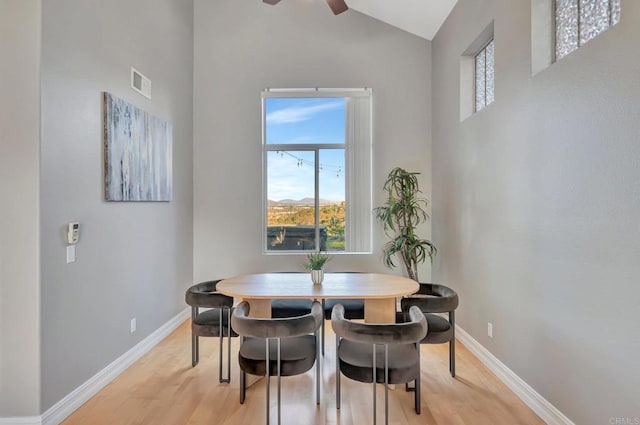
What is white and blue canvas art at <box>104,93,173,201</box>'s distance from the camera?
2680 mm

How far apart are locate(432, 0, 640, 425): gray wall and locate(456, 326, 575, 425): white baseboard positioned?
0.05 m

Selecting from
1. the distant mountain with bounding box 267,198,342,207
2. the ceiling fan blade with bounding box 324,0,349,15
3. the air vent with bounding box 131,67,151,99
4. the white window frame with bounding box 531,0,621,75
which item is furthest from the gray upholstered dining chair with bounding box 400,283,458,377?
the air vent with bounding box 131,67,151,99

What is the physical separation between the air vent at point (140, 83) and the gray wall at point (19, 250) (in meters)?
1.02

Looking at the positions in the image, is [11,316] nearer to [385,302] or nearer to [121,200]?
[121,200]

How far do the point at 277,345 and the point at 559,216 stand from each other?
1814mm

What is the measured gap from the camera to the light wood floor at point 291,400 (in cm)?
218

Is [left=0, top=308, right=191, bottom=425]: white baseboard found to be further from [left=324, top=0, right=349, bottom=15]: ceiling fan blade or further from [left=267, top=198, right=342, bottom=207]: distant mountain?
[left=324, top=0, right=349, bottom=15]: ceiling fan blade

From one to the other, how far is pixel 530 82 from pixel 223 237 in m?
3.56

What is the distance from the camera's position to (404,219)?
3.94m

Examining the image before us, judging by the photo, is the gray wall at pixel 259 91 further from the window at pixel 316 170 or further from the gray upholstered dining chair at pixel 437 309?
the gray upholstered dining chair at pixel 437 309

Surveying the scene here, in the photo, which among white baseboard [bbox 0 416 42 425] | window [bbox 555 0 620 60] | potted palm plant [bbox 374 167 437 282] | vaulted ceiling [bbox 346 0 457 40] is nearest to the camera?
window [bbox 555 0 620 60]

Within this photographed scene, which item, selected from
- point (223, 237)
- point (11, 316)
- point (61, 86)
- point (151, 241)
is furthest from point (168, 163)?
point (11, 316)

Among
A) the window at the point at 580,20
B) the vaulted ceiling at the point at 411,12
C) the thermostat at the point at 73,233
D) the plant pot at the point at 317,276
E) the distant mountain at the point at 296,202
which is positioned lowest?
the plant pot at the point at 317,276

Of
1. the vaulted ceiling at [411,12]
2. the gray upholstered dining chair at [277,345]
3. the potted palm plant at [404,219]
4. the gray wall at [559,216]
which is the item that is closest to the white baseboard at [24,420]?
the gray upholstered dining chair at [277,345]
